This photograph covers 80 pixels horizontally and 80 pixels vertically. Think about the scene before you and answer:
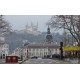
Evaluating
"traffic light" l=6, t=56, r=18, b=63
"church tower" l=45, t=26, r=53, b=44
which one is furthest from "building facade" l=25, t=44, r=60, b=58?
"traffic light" l=6, t=56, r=18, b=63

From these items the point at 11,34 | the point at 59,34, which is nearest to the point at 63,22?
the point at 59,34

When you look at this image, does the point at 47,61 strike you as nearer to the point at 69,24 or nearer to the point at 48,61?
the point at 48,61

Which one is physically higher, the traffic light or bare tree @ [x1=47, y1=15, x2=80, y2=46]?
bare tree @ [x1=47, y1=15, x2=80, y2=46]

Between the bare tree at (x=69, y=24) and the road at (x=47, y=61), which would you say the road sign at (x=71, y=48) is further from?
the road at (x=47, y=61)

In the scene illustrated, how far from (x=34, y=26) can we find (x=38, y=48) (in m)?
1.10

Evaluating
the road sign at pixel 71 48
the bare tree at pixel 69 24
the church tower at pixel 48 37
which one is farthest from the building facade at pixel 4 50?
the road sign at pixel 71 48

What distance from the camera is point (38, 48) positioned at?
18844mm

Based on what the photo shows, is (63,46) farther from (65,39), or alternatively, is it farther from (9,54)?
(9,54)

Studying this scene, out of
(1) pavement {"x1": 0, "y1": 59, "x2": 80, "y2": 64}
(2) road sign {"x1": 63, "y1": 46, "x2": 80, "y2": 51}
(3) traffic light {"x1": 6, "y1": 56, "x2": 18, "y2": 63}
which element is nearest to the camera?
(1) pavement {"x1": 0, "y1": 59, "x2": 80, "y2": 64}

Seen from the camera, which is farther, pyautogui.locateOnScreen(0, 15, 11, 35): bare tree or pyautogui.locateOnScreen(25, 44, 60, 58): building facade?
pyautogui.locateOnScreen(25, 44, 60, 58): building facade

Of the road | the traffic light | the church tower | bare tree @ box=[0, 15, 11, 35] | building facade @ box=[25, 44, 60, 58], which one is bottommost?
the road

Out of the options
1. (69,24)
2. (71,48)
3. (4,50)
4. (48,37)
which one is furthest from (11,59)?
(69,24)

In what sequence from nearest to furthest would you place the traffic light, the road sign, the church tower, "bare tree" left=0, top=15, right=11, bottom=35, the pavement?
1. the pavement
2. the traffic light
3. the church tower
4. "bare tree" left=0, top=15, right=11, bottom=35
5. the road sign

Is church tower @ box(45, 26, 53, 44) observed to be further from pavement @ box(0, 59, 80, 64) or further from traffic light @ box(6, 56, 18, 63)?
traffic light @ box(6, 56, 18, 63)
